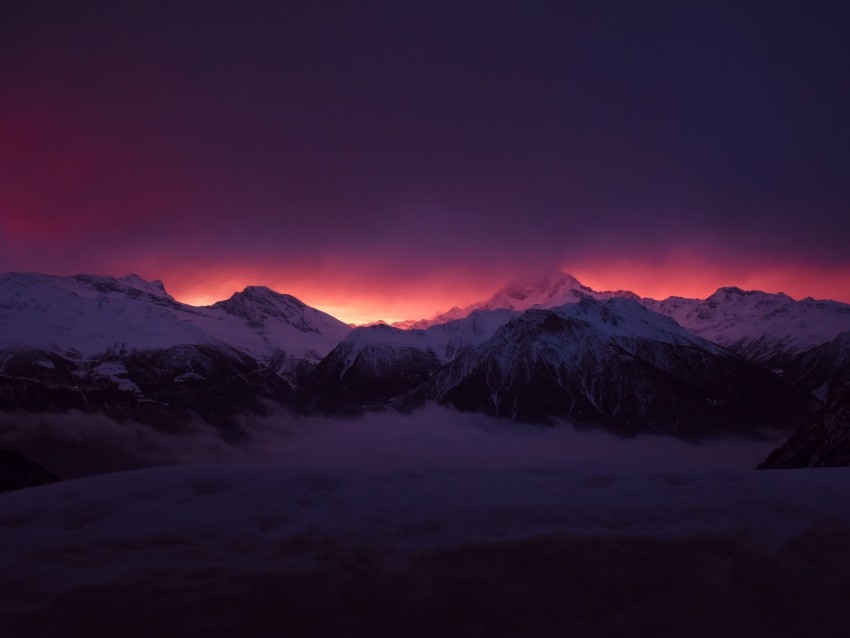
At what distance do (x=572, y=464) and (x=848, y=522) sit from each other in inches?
220

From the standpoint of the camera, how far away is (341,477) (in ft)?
40.3

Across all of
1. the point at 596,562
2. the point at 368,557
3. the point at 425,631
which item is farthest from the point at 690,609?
the point at 368,557

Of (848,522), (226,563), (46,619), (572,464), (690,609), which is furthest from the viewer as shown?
(572,464)

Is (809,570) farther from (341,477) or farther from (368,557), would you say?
(341,477)

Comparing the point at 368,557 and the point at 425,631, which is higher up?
the point at 368,557

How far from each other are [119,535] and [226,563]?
2032 millimetres

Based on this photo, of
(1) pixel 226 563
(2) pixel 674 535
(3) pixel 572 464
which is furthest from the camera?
(3) pixel 572 464

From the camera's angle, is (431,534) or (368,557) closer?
(368,557)

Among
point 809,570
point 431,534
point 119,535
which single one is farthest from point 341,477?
point 809,570

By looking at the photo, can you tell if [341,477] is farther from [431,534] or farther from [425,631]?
[425,631]

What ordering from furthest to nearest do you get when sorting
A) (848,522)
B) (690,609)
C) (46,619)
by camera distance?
(848,522) → (690,609) → (46,619)

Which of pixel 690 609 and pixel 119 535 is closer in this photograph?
pixel 690 609

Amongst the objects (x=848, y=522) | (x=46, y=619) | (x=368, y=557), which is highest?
(x=848, y=522)

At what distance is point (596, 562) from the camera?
8.99m
